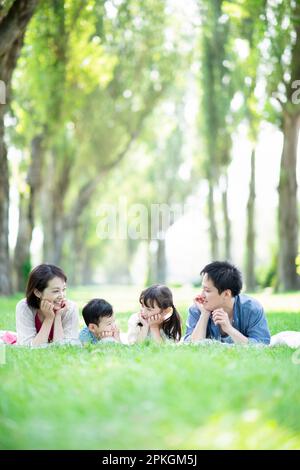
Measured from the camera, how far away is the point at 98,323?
26.1 ft

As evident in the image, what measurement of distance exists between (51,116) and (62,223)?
734cm

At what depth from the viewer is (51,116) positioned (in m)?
24.1

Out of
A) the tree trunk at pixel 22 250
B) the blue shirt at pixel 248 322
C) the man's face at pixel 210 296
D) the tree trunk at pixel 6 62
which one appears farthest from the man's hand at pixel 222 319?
the tree trunk at pixel 22 250

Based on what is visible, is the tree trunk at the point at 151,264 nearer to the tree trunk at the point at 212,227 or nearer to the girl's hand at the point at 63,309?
Result: the tree trunk at the point at 212,227

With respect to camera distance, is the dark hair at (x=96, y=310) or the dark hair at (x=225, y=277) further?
the dark hair at (x=96, y=310)

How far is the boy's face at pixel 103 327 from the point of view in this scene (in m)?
7.95

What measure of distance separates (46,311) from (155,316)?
1.26 metres

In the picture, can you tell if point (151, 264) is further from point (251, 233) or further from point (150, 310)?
point (150, 310)

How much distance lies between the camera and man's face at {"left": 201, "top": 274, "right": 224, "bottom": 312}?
24.5 feet

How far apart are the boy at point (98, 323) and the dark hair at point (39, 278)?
18.9 inches

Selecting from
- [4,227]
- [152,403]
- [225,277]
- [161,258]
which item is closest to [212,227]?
[161,258]
